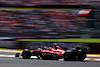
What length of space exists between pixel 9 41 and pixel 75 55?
5.71 meters

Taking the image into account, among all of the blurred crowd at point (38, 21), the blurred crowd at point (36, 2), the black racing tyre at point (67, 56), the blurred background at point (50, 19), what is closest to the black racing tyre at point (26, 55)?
the black racing tyre at point (67, 56)

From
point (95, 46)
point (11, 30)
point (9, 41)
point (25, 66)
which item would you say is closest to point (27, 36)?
point (11, 30)

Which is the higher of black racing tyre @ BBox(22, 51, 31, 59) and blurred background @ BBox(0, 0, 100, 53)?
blurred background @ BBox(0, 0, 100, 53)

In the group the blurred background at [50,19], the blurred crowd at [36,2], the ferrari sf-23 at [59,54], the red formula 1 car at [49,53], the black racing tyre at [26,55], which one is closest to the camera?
the ferrari sf-23 at [59,54]

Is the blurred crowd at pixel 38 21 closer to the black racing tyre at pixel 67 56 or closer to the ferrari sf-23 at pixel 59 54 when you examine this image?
the ferrari sf-23 at pixel 59 54

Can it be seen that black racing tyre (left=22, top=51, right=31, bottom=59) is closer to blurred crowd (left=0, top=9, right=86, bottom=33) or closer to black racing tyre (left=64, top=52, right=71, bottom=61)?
black racing tyre (left=64, top=52, right=71, bottom=61)

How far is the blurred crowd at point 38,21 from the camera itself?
1766 cm

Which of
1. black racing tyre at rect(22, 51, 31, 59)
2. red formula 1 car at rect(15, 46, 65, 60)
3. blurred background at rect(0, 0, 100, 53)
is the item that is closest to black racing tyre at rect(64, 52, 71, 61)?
red formula 1 car at rect(15, 46, 65, 60)

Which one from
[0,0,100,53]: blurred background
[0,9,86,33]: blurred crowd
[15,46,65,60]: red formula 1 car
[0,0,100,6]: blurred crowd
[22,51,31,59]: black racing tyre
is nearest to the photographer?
[15,46,65,60]: red formula 1 car

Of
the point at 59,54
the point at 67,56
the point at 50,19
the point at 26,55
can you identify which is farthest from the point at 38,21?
the point at 67,56

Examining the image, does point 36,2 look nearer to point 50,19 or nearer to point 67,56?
point 50,19

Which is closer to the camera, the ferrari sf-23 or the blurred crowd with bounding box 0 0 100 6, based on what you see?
the ferrari sf-23

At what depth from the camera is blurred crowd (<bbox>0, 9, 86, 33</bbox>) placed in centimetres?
1766

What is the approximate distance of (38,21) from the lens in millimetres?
18203
